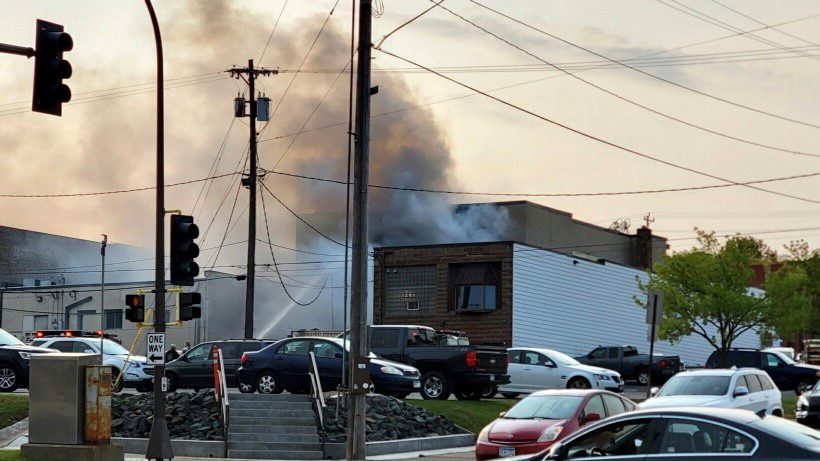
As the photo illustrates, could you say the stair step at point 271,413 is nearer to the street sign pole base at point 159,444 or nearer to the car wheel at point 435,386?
the street sign pole base at point 159,444

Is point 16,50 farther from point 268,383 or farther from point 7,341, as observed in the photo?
point 7,341

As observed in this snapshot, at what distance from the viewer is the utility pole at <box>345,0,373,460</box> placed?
21.8 metres

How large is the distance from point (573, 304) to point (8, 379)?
30.1 metres

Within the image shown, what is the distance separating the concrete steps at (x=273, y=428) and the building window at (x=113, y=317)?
42.5 meters

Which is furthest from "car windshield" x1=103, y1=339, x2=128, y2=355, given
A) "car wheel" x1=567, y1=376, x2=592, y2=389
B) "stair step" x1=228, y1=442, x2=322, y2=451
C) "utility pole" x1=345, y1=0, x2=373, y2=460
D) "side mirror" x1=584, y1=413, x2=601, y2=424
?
"side mirror" x1=584, y1=413, x2=601, y2=424

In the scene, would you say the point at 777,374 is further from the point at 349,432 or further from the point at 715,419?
the point at 715,419

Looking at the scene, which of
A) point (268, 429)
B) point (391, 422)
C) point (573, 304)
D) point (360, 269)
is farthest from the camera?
point (573, 304)

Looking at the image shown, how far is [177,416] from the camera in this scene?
2598 cm

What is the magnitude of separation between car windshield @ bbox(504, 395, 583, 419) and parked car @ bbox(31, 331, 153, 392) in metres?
16.5

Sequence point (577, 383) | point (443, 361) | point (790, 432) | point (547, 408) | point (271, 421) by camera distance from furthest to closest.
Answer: point (577, 383), point (443, 361), point (271, 421), point (547, 408), point (790, 432)

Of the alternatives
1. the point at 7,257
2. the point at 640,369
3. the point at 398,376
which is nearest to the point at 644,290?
the point at 640,369

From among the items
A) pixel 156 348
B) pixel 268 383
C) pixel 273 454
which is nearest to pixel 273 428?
pixel 273 454

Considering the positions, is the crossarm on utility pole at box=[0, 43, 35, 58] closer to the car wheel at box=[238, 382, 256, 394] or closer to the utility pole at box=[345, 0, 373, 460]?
the utility pole at box=[345, 0, 373, 460]

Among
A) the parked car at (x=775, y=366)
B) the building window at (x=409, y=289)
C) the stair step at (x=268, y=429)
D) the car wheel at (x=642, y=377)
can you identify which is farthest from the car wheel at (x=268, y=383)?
the building window at (x=409, y=289)
